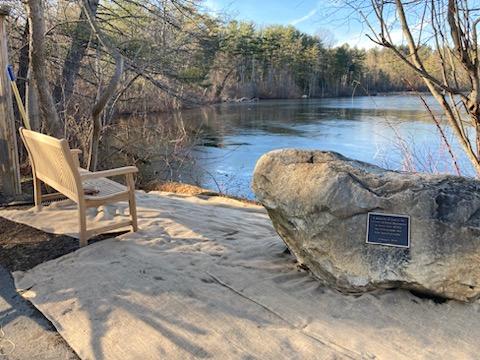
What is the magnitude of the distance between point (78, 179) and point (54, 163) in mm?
553

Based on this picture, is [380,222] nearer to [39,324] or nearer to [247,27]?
[39,324]

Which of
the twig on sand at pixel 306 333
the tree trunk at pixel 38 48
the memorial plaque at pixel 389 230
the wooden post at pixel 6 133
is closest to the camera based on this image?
the twig on sand at pixel 306 333

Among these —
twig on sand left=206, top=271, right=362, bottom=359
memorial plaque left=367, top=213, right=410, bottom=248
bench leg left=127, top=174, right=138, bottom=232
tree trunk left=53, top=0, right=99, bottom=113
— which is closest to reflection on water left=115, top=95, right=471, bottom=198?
tree trunk left=53, top=0, right=99, bottom=113

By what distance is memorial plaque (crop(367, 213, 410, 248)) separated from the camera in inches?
104

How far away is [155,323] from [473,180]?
2.13 meters

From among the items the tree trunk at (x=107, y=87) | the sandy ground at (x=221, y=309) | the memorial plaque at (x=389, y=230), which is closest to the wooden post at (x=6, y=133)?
the tree trunk at (x=107, y=87)

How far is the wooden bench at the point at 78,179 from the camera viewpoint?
3.47 metres

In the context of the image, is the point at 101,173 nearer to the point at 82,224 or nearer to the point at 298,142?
the point at 82,224

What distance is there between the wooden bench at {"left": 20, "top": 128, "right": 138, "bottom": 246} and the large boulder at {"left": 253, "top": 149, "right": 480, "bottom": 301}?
1.36 metres

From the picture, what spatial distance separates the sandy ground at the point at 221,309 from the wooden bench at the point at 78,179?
26cm

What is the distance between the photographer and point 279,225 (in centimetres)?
314

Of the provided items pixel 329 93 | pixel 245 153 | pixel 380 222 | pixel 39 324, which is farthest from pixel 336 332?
pixel 329 93

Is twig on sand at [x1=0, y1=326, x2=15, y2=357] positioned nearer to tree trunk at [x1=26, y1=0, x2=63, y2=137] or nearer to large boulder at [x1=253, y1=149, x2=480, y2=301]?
large boulder at [x1=253, y1=149, x2=480, y2=301]

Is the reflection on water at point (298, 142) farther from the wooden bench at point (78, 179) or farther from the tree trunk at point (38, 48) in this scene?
the tree trunk at point (38, 48)
